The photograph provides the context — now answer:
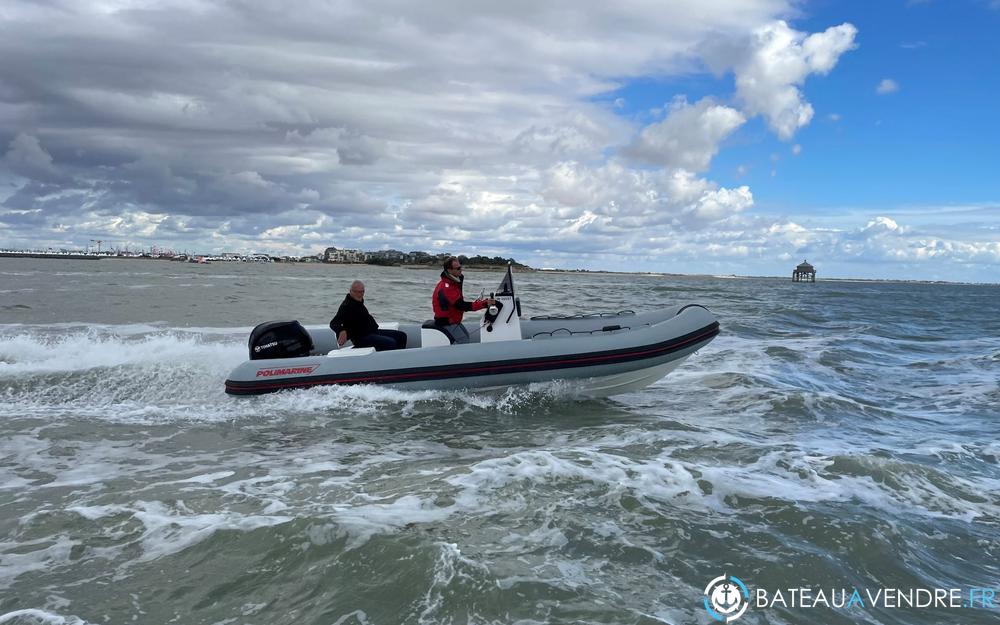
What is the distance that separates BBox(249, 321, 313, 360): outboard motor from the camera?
309 inches

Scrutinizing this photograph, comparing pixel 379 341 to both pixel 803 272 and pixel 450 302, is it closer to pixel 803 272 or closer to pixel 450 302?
pixel 450 302

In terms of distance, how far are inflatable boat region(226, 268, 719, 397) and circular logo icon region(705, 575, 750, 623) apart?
4.33 meters

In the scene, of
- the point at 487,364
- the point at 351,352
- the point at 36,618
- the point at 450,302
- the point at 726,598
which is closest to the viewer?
the point at 36,618

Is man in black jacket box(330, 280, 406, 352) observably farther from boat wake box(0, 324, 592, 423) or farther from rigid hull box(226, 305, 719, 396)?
boat wake box(0, 324, 592, 423)

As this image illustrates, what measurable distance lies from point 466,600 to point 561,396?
15.9ft

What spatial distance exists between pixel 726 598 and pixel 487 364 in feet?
15.0

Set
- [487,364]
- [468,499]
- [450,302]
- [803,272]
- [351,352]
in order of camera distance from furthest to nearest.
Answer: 1. [803,272]
2. [450,302]
3. [351,352]
4. [487,364]
5. [468,499]

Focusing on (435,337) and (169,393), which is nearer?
(435,337)

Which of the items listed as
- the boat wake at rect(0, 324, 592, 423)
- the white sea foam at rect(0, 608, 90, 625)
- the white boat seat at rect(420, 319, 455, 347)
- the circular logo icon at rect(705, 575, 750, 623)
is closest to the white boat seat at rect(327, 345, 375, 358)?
the boat wake at rect(0, 324, 592, 423)

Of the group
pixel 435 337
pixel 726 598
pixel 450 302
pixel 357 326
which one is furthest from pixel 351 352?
pixel 726 598

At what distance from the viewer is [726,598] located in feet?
10.7

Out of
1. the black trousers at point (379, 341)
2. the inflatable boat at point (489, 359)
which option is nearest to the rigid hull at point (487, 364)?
the inflatable boat at point (489, 359)

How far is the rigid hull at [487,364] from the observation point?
24.8 feet

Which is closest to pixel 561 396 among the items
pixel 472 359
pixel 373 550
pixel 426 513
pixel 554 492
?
pixel 472 359
